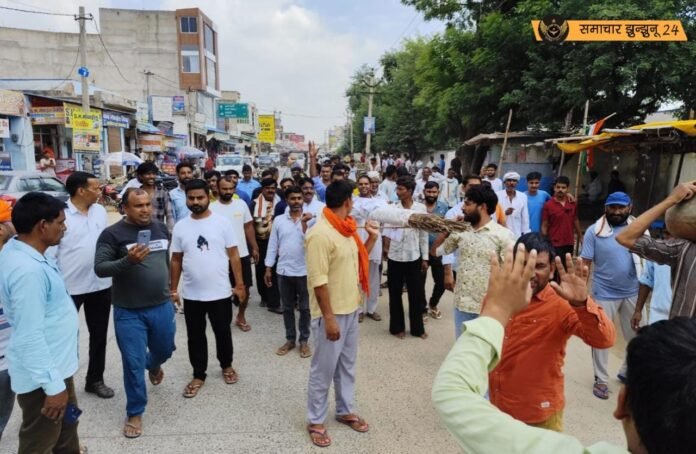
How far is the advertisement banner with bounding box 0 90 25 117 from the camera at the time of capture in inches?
629

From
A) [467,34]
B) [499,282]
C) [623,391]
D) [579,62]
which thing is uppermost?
[467,34]

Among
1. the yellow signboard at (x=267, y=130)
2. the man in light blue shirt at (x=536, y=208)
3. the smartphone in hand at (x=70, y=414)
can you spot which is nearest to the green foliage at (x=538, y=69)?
the man in light blue shirt at (x=536, y=208)

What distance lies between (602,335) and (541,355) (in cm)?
36

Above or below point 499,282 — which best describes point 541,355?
below

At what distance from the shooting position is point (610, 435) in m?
3.22

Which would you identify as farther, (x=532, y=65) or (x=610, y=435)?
(x=532, y=65)

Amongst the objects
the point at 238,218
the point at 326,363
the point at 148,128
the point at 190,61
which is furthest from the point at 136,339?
the point at 190,61

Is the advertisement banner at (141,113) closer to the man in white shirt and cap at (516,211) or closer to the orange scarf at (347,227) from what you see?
the man in white shirt and cap at (516,211)

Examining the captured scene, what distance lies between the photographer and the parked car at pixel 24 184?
36.1 feet

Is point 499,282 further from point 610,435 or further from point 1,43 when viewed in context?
Answer: point 1,43

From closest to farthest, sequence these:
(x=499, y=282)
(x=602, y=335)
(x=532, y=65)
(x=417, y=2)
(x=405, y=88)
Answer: (x=499, y=282)
(x=602, y=335)
(x=532, y=65)
(x=417, y=2)
(x=405, y=88)

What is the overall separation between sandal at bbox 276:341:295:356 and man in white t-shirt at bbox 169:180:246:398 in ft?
2.30

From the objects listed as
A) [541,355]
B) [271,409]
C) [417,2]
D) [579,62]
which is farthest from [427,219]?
[417,2]

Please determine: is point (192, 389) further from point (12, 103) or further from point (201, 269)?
point (12, 103)
